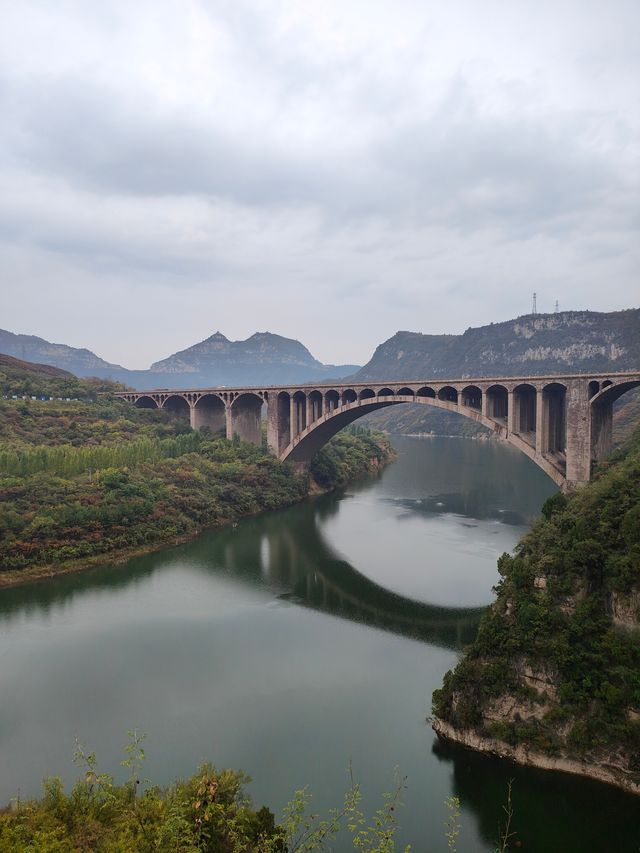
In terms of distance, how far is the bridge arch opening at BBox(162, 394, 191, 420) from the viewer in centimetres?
4430

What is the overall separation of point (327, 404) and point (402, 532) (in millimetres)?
9264

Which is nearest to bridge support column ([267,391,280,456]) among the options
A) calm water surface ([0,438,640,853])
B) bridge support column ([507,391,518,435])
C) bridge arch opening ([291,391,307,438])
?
bridge arch opening ([291,391,307,438])

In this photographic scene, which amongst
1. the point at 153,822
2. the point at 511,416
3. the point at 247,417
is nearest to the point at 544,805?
the point at 153,822

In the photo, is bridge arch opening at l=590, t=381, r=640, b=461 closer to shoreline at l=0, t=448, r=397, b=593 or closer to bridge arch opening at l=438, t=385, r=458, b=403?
bridge arch opening at l=438, t=385, r=458, b=403

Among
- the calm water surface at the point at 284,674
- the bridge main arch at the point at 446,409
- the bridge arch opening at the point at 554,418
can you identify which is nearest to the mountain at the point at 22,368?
the bridge main arch at the point at 446,409

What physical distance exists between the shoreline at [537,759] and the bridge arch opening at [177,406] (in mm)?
36147

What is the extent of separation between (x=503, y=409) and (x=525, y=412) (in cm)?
123

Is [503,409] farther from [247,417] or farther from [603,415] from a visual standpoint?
[247,417]

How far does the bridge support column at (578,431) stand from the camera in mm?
20859

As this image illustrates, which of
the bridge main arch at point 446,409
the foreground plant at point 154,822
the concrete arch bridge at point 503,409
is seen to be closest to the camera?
the foreground plant at point 154,822

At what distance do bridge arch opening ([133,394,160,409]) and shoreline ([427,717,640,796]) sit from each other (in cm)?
3883

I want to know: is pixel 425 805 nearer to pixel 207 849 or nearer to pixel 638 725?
pixel 638 725

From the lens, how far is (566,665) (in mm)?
10055

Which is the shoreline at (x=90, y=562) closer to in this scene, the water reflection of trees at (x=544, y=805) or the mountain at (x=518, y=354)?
the water reflection of trees at (x=544, y=805)
